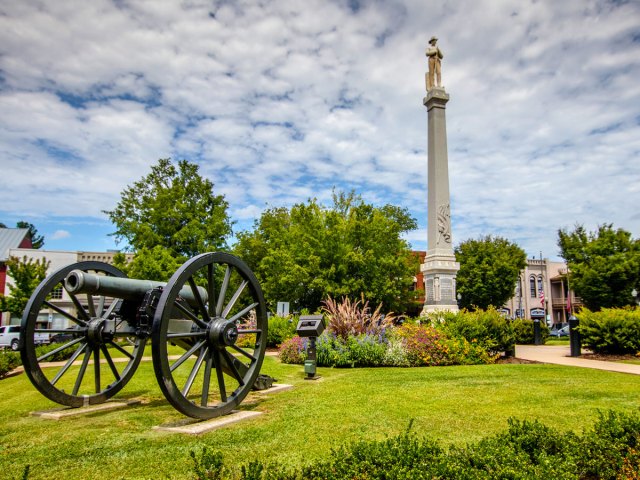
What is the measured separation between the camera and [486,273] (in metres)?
41.9

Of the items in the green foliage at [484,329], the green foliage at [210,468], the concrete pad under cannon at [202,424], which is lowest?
the concrete pad under cannon at [202,424]

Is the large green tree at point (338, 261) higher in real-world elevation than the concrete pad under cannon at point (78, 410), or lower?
higher

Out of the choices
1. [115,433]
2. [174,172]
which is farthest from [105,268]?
[174,172]

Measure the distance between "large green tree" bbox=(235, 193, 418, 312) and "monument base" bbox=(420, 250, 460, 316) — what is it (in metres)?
6.55

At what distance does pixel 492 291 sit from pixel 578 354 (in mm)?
27182

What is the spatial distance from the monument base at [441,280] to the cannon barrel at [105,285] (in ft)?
52.3

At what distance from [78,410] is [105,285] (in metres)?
2.07

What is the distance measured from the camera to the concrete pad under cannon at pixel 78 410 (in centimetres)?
654

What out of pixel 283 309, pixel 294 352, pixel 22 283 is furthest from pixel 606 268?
pixel 22 283

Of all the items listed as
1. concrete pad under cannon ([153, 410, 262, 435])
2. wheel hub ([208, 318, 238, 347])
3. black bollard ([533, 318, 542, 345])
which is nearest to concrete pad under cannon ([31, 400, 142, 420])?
concrete pad under cannon ([153, 410, 262, 435])

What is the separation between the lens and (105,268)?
7.72 meters

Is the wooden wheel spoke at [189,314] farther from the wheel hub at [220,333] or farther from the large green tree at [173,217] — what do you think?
the large green tree at [173,217]

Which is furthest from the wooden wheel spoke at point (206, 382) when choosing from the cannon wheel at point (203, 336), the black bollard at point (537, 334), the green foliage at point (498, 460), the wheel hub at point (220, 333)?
the black bollard at point (537, 334)

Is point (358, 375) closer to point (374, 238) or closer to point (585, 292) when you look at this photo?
point (374, 238)
